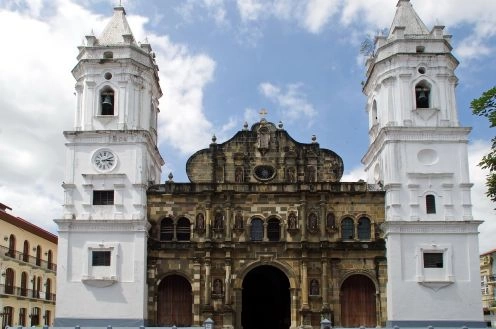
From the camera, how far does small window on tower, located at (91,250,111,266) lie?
3759 centimetres

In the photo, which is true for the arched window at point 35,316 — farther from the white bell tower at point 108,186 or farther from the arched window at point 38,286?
the white bell tower at point 108,186

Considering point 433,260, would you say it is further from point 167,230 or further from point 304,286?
point 167,230

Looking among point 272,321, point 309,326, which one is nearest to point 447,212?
point 309,326

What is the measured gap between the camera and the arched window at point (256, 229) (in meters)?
39.2

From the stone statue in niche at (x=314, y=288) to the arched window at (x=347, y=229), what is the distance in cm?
296

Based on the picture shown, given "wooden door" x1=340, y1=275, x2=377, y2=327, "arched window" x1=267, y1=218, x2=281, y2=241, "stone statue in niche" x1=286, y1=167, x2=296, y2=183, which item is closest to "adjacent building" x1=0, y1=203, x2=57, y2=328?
"arched window" x1=267, y1=218, x2=281, y2=241

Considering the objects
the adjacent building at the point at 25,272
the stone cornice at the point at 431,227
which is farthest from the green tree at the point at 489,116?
the adjacent building at the point at 25,272

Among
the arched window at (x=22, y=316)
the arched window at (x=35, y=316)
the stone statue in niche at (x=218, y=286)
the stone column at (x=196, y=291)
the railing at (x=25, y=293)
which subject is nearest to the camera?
the stone column at (x=196, y=291)

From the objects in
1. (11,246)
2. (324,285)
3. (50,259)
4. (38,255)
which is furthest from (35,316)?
(324,285)

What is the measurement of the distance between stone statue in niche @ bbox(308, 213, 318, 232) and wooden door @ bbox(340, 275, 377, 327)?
10.9 ft

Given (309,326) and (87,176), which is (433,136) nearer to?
(309,326)

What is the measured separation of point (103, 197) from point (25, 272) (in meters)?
15.8

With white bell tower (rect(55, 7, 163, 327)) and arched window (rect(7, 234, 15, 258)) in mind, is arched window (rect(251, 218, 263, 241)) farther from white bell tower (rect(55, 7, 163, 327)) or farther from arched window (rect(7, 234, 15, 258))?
arched window (rect(7, 234, 15, 258))

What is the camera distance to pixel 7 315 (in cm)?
4719
